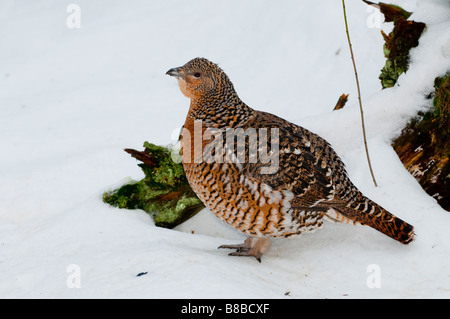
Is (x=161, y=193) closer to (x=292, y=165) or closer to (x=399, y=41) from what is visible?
(x=292, y=165)

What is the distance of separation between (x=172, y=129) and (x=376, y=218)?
139 inches

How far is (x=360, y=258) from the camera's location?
3.59 m

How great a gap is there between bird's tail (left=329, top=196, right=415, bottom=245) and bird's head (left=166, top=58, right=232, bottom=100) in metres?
1.31

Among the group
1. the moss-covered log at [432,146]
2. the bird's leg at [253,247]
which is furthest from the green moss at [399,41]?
the bird's leg at [253,247]

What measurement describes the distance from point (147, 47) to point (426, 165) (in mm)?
5698

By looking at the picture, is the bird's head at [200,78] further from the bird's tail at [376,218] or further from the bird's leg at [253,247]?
the bird's tail at [376,218]

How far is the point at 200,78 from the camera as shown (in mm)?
3848

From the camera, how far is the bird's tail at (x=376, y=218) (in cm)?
351

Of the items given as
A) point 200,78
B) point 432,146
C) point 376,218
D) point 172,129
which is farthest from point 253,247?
point 172,129

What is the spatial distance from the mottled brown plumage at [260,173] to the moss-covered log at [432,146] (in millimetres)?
701

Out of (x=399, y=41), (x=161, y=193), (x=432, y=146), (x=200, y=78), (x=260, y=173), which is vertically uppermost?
(x=399, y=41)

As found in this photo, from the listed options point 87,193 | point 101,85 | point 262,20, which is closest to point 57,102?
point 101,85
